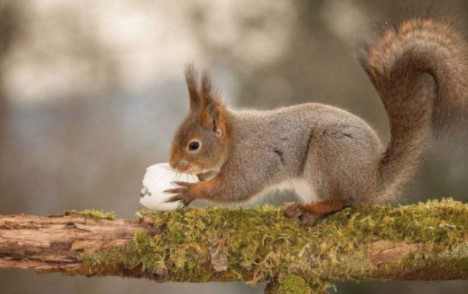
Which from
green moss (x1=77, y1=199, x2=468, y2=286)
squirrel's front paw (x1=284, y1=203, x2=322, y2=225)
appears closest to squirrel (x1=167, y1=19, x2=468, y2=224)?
squirrel's front paw (x1=284, y1=203, x2=322, y2=225)

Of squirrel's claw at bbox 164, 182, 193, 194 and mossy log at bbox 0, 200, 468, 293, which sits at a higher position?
squirrel's claw at bbox 164, 182, 193, 194

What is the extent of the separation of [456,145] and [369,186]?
31 cm

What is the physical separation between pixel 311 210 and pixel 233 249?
304 mm

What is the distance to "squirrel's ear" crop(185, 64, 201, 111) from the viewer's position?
2386 millimetres

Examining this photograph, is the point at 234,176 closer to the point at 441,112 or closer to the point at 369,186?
the point at 369,186

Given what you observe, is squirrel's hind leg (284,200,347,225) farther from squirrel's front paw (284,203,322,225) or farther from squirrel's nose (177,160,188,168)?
squirrel's nose (177,160,188,168)

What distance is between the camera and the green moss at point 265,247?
7.22 feet

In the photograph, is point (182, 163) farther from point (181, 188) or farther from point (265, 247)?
point (265, 247)

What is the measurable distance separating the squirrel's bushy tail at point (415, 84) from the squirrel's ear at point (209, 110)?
0.53 meters

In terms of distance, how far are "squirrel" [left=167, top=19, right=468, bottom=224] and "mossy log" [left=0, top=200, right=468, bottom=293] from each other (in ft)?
0.43

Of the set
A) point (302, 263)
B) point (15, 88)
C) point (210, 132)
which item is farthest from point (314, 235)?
point (15, 88)

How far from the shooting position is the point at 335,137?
233 centimetres

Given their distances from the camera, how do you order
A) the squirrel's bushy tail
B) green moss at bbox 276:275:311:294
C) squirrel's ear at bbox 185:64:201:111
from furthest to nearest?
squirrel's ear at bbox 185:64:201:111 < the squirrel's bushy tail < green moss at bbox 276:275:311:294

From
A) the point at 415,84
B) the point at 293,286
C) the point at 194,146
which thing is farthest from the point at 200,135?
the point at 415,84
